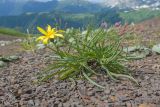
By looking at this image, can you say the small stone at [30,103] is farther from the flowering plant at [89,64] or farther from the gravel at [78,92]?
the flowering plant at [89,64]

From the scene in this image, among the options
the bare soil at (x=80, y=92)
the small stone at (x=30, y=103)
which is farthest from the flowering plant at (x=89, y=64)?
the small stone at (x=30, y=103)

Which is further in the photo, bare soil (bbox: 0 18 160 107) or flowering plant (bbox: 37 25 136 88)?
flowering plant (bbox: 37 25 136 88)

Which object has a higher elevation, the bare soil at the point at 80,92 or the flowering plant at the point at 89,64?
the flowering plant at the point at 89,64

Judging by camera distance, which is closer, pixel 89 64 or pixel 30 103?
pixel 30 103

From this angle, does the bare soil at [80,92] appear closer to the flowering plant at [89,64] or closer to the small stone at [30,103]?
the small stone at [30,103]

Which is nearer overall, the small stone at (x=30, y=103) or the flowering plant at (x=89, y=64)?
the small stone at (x=30, y=103)

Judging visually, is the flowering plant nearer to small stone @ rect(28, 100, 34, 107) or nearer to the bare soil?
the bare soil

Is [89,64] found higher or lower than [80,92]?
higher

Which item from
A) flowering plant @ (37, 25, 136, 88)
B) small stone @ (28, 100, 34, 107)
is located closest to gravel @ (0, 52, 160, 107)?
small stone @ (28, 100, 34, 107)

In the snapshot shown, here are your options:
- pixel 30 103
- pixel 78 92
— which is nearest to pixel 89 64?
pixel 78 92

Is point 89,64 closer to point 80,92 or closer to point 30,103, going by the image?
point 80,92

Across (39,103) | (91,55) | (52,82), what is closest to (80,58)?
(91,55)

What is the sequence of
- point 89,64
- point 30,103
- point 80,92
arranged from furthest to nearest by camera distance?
point 89,64 → point 80,92 → point 30,103
